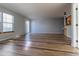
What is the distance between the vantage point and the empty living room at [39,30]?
15.7ft

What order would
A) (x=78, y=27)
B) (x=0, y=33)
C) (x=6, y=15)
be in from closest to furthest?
1. (x=78, y=27)
2. (x=0, y=33)
3. (x=6, y=15)

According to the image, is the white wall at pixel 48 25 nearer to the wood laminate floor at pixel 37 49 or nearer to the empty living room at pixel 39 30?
the empty living room at pixel 39 30

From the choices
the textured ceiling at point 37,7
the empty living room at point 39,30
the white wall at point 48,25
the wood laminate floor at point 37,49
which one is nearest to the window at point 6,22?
the empty living room at point 39,30

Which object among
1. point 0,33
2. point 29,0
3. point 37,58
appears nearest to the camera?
point 37,58

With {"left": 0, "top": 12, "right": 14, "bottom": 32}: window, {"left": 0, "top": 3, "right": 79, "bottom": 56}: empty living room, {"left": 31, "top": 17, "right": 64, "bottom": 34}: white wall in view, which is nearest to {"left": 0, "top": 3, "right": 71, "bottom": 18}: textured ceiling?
{"left": 0, "top": 3, "right": 79, "bottom": 56}: empty living room

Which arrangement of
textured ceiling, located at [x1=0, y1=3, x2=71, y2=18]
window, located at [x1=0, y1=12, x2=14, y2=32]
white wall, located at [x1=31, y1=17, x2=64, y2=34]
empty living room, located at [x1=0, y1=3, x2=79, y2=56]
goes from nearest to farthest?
1. empty living room, located at [x1=0, y1=3, x2=79, y2=56]
2. textured ceiling, located at [x1=0, y1=3, x2=71, y2=18]
3. window, located at [x1=0, y1=12, x2=14, y2=32]
4. white wall, located at [x1=31, y1=17, x2=64, y2=34]

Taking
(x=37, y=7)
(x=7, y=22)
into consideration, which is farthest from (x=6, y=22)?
(x=37, y=7)

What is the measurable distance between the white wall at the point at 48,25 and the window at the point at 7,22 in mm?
9881

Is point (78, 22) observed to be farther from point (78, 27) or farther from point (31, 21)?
point (31, 21)

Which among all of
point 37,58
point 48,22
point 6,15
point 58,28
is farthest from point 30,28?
point 37,58

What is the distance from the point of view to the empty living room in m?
4.78

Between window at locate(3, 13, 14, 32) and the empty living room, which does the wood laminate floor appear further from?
window at locate(3, 13, 14, 32)

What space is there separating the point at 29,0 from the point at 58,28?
51.0 feet

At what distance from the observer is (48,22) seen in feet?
63.2
